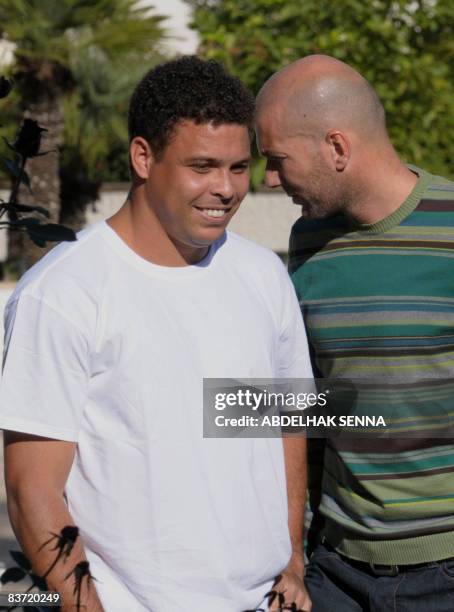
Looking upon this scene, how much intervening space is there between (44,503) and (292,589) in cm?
56

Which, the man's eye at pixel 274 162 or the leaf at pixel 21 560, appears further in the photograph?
the man's eye at pixel 274 162

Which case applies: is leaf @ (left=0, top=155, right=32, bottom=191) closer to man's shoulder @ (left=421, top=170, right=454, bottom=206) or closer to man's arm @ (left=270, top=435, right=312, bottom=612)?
man's arm @ (left=270, top=435, right=312, bottom=612)

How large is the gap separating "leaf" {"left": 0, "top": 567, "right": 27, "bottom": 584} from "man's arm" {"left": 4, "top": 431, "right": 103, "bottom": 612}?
24 centimetres

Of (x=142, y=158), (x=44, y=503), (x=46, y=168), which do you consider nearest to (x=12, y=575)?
(x=44, y=503)

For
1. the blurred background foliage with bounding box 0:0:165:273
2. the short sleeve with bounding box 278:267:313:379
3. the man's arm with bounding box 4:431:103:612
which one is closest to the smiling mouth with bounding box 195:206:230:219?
the short sleeve with bounding box 278:267:313:379

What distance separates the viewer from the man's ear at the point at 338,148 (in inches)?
107

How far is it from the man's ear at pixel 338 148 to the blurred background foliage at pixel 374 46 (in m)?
7.31

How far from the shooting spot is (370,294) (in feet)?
8.74

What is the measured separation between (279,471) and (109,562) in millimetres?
350

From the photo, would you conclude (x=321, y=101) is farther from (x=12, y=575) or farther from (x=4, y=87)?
(x=12, y=575)

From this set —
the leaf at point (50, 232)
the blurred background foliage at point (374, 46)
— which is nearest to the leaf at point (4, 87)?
the leaf at point (50, 232)

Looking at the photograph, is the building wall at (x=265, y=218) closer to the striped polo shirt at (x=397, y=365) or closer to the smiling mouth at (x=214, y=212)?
the striped polo shirt at (x=397, y=365)

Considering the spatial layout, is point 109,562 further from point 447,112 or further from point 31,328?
point 447,112

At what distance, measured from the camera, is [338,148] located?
2.74 meters
